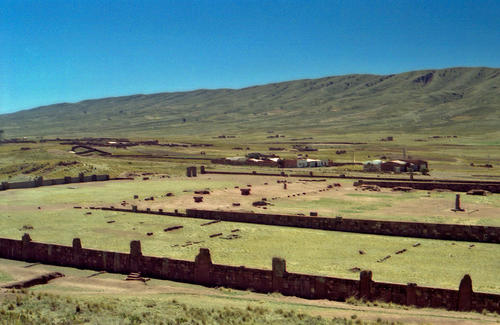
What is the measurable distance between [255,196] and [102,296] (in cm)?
3452

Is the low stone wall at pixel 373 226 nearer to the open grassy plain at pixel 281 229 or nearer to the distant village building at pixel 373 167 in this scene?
the open grassy plain at pixel 281 229

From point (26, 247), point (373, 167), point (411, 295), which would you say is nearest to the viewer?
point (411, 295)

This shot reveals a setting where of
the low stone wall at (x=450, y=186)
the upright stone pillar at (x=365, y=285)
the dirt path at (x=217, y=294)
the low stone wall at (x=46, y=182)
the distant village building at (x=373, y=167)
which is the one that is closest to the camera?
the dirt path at (x=217, y=294)

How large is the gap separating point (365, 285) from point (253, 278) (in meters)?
4.44

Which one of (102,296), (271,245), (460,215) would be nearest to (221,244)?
(271,245)

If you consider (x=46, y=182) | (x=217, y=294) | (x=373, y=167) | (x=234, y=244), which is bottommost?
(x=217, y=294)

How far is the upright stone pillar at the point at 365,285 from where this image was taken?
18875 millimetres

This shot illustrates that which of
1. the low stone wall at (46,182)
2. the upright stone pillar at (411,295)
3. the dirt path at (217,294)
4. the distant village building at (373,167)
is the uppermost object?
the distant village building at (373,167)

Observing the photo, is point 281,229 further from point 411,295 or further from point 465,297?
point 465,297

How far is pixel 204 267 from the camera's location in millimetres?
22141

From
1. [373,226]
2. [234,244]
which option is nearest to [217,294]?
[234,244]

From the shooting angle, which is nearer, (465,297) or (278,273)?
(465,297)

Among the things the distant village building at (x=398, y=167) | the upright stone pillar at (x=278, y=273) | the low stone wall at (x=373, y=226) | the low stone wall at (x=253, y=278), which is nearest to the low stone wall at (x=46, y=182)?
the low stone wall at (x=373, y=226)

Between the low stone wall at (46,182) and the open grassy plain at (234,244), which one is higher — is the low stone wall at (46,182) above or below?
above
